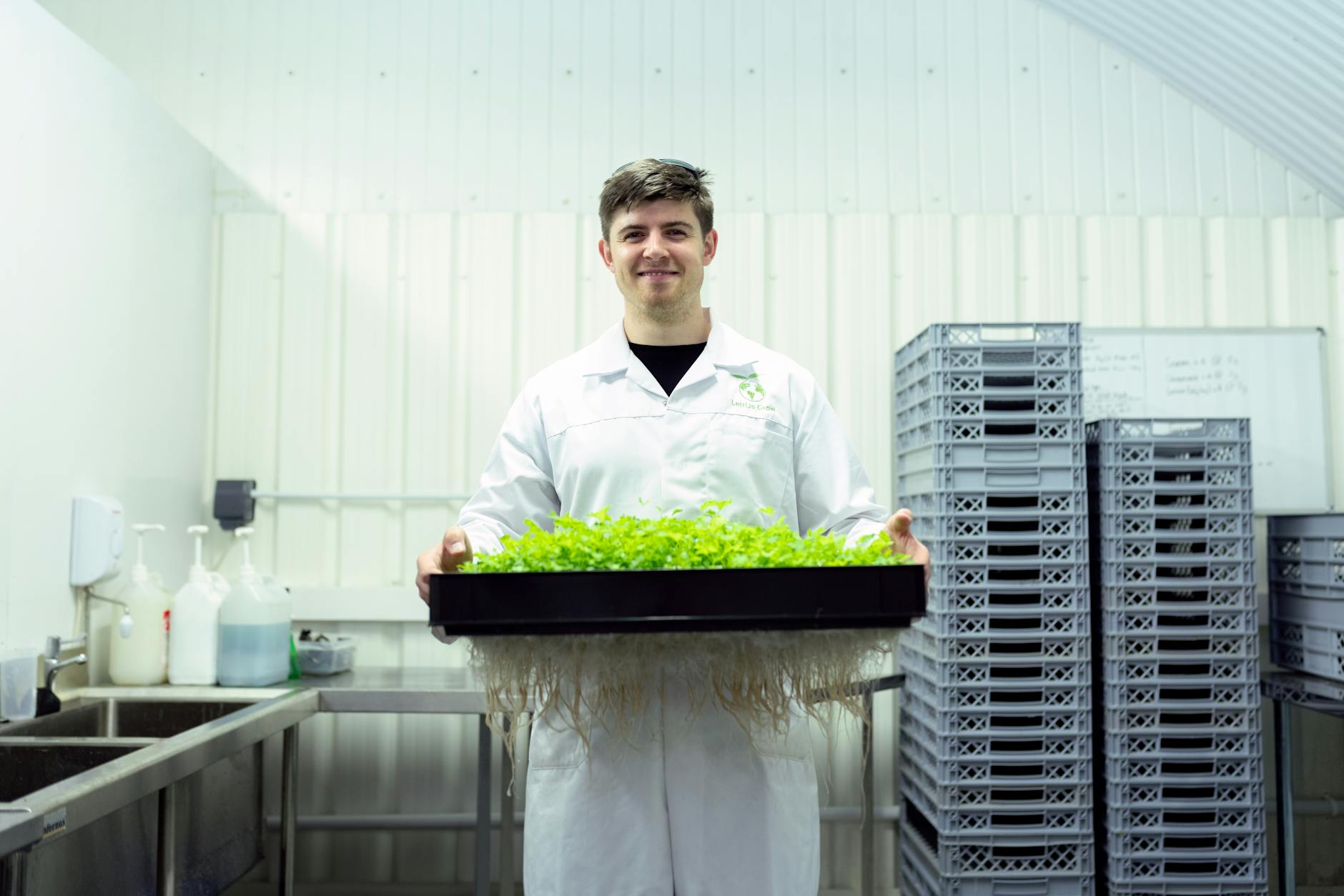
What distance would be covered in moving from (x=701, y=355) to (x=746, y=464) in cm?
21

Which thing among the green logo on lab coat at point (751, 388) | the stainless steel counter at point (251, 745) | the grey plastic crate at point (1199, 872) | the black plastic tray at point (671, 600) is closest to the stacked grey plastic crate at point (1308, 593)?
the grey plastic crate at point (1199, 872)

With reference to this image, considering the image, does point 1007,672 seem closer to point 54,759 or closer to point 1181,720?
point 1181,720

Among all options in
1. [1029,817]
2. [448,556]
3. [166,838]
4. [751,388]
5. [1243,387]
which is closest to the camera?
[448,556]

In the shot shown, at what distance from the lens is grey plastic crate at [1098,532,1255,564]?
279 cm

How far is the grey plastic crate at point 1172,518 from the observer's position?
2793mm

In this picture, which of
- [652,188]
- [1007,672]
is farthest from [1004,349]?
[652,188]

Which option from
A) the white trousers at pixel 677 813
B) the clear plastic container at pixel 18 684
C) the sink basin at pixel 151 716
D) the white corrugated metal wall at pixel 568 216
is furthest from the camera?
the white corrugated metal wall at pixel 568 216

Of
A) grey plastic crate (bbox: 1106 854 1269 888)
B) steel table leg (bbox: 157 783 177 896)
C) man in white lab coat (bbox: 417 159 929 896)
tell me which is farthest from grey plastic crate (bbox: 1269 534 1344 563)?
steel table leg (bbox: 157 783 177 896)

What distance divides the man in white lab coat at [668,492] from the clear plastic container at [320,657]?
1.54m

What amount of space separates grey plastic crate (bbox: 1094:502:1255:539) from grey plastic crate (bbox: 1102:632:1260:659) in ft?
0.92

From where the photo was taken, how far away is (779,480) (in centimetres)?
166

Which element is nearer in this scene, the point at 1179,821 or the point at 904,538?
the point at 904,538

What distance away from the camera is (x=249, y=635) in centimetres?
273

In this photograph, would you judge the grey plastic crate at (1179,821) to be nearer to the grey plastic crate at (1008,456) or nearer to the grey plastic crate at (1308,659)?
the grey plastic crate at (1308,659)
